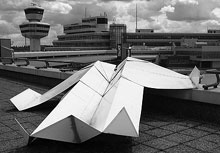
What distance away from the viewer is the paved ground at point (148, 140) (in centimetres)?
475

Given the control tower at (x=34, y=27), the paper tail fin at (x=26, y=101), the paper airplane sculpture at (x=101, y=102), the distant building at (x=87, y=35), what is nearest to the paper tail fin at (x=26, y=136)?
the paper airplane sculpture at (x=101, y=102)

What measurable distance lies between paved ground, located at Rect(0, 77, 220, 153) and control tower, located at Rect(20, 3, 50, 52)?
124m

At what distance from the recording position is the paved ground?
15.6 ft

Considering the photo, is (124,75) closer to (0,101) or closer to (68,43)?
(0,101)

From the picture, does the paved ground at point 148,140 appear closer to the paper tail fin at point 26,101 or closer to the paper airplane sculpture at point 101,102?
the paper airplane sculpture at point 101,102

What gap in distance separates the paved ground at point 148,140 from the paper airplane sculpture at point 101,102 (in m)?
0.35

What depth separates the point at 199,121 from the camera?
21.0 feet

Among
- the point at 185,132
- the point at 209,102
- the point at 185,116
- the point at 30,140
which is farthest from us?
the point at 185,116

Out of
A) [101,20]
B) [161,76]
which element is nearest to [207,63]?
[101,20]

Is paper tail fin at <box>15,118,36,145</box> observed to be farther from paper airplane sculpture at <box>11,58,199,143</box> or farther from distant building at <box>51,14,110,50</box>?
distant building at <box>51,14,110,50</box>

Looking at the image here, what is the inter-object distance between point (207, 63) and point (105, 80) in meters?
87.3

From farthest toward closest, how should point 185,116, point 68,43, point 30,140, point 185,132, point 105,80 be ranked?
point 68,43 → point 105,80 → point 185,116 → point 185,132 → point 30,140

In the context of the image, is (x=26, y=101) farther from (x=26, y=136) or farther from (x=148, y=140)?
(x=148, y=140)

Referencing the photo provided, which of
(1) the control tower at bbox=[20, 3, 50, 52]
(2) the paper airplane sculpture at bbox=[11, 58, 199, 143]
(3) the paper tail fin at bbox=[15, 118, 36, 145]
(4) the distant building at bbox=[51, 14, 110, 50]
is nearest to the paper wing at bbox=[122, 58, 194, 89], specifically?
(2) the paper airplane sculpture at bbox=[11, 58, 199, 143]
